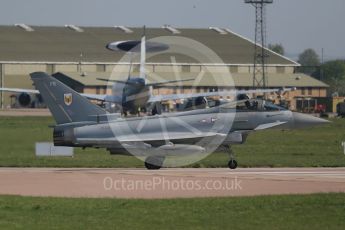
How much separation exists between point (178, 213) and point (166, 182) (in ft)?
20.9

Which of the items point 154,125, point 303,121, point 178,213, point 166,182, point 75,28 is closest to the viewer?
point 178,213

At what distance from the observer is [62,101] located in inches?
1144

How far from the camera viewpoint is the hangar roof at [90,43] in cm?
12288

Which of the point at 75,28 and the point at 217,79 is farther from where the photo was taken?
the point at 75,28

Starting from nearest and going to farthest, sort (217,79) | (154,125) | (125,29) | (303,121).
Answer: (154,125), (303,121), (217,79), (125,29)

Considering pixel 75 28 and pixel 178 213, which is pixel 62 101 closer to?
pixel 178 213

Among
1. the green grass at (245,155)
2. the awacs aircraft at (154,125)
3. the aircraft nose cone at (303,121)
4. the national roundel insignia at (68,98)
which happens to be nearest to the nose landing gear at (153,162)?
the awacs aircraft at (154,125)

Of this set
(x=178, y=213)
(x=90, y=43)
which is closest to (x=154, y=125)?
(x=178, y=213)

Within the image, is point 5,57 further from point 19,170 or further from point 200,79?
point 19,170

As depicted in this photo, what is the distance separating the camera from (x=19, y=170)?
28828 mm

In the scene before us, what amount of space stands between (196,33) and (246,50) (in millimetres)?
9906

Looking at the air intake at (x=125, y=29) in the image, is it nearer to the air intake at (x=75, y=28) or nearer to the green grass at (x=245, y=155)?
the air intake at (x=75, y=28)

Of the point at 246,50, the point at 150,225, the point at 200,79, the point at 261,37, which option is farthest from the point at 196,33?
the point at 150,225

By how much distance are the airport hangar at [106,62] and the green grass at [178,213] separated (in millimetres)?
82019
